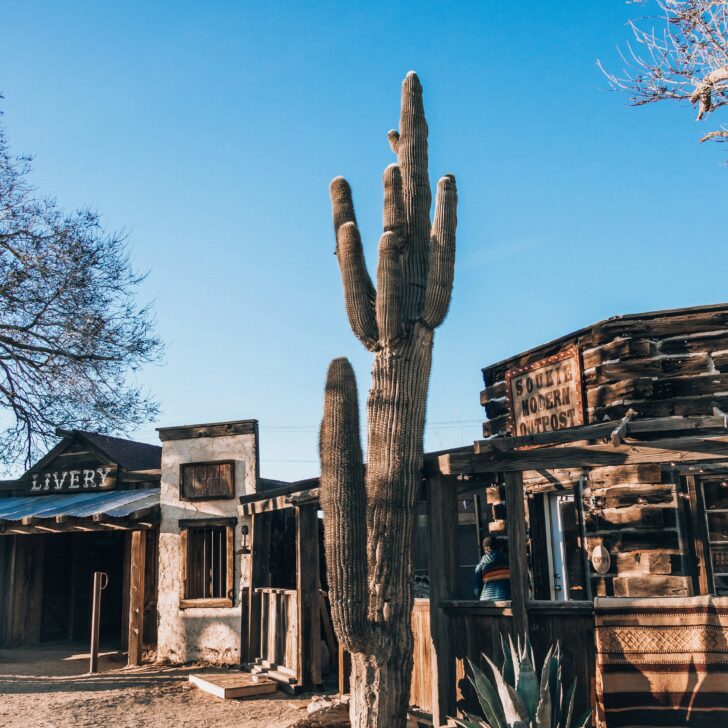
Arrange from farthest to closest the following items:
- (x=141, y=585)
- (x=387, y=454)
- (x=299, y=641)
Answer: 1. (x=141, y=585)
2. (x=299, y=641)
3. (x=387, y=454)

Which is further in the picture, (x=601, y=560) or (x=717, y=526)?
(x=601, y=560)

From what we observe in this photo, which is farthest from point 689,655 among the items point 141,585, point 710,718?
point 141,585

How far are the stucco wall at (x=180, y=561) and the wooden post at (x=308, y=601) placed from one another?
8.95 ft

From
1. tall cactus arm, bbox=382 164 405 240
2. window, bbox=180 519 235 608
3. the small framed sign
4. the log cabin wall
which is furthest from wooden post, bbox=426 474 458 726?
window, bbox=180 519 235 608

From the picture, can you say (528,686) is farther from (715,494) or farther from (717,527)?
(715,494)

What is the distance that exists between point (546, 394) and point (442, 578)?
4186 millimetres

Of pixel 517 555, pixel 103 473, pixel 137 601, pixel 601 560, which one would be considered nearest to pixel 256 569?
pixel 137 601

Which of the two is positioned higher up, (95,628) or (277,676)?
(95,628)

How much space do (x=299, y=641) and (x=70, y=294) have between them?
10.4 m

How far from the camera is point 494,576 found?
322 inches

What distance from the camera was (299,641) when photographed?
10.3 meters

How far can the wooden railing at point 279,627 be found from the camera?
34.9ft

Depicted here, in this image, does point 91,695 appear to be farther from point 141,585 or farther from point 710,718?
point 710,718

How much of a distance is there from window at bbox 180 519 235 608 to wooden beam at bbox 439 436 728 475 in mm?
7008
